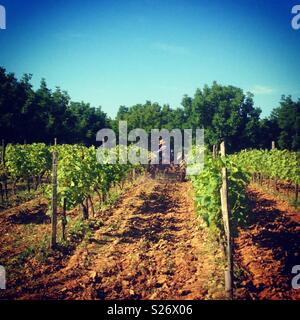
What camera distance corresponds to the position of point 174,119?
145 ft

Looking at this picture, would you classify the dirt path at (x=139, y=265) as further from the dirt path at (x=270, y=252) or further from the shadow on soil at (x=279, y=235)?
the shadow on soil at (x=279, y=235)

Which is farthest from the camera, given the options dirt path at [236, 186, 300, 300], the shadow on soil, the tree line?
the tree line

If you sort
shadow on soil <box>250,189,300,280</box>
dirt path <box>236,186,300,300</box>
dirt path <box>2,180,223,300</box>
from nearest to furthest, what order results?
1. dirt path <box>236,186,300,300</box>
2. dirt path <box>2,180,223,300</box>
3. shadow on soil <box>250,189,300,280</box>

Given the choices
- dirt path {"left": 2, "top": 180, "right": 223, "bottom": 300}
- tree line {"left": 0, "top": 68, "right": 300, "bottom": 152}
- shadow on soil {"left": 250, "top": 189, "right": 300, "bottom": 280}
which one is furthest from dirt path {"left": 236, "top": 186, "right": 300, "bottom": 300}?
tree line {"left": 0, "top": 68, "right": 300, "bottom": 152}

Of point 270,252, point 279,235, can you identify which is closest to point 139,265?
point 270,252

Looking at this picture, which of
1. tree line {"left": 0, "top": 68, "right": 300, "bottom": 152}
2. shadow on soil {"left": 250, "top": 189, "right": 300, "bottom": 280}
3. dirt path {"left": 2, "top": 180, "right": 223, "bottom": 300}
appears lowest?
dirt path {"left": 2, "top": 180, "right": 223, "bottom": 300}

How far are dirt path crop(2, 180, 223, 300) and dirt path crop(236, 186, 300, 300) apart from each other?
2.31 ft

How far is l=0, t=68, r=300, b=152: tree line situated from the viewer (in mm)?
35562

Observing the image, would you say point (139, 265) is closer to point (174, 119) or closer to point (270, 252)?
point (270, 252)

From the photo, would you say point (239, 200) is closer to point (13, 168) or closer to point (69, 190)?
point (69, 190)

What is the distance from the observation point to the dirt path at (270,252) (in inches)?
233

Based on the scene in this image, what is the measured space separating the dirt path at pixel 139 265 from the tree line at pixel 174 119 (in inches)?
1139

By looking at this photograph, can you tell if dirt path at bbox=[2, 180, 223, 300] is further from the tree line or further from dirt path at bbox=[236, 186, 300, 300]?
the tree line
